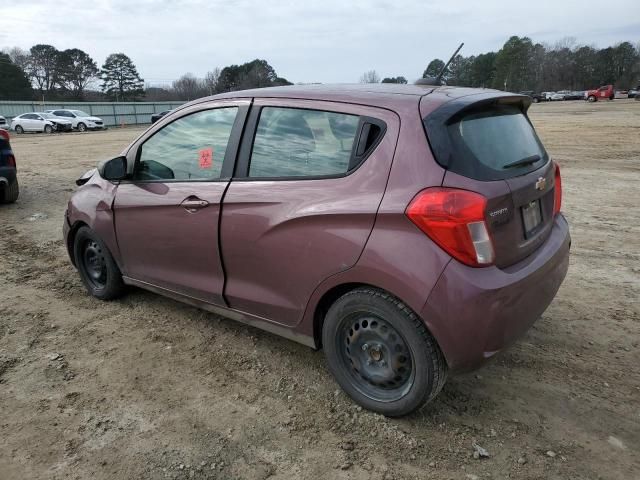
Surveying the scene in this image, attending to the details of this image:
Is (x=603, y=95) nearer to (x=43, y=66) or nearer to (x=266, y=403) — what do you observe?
(x=266, y=403)

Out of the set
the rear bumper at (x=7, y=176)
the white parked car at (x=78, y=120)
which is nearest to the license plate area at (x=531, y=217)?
the rear bumper at (x=7, y=176)

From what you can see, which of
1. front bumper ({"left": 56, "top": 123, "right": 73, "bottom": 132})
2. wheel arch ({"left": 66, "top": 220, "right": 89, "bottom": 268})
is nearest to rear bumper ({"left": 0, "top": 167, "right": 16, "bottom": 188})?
wheel arch ({"left": 66, "top": 220, "right": 89, "bottom": 268})

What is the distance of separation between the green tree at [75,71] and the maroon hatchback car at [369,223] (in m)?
78.2

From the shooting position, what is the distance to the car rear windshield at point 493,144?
2.43 meters

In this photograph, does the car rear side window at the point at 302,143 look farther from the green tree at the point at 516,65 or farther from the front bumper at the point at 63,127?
the green tree at the point at 516,65

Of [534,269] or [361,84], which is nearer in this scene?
[534,269]

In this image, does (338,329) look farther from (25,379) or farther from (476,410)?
(25,379)

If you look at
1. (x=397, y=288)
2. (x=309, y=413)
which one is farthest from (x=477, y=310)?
(x=309, y=413)

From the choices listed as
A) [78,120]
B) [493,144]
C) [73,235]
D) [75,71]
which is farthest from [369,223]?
[75,71]

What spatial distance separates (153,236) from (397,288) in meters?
2.01

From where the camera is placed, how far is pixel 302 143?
2.90 meters

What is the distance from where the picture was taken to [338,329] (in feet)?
9.18

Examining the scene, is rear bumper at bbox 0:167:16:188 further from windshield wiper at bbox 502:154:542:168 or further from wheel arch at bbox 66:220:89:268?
windshield wiper at bbox 502:154:542:168

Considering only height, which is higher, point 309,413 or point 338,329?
point 338,329
